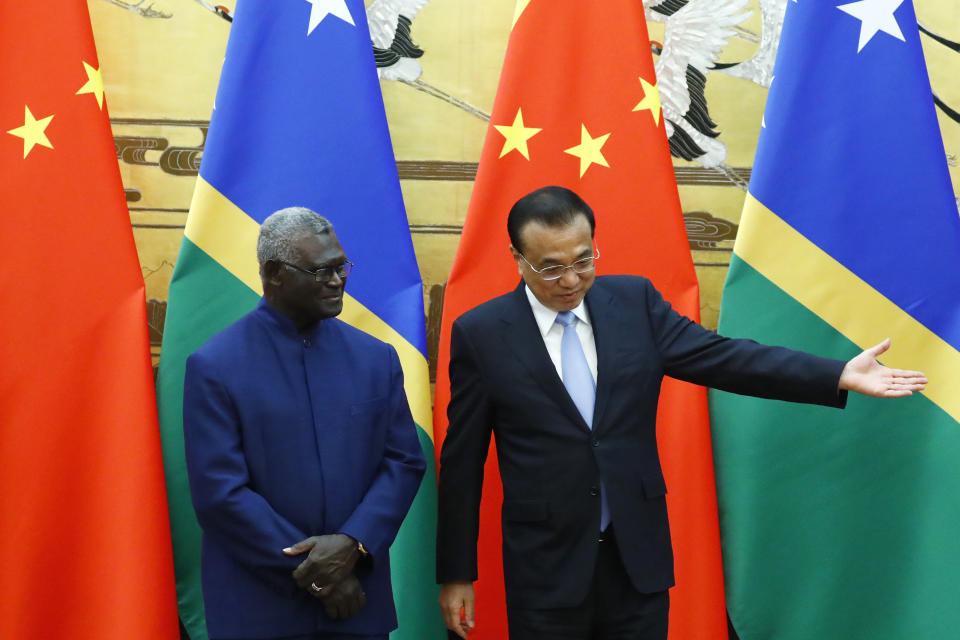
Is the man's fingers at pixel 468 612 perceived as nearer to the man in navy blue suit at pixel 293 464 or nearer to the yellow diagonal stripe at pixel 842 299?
the man in navy blue suit at pixel 293 464

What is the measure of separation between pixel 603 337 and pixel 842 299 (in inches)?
33.7

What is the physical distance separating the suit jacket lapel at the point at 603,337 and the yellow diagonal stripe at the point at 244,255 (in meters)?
0.68

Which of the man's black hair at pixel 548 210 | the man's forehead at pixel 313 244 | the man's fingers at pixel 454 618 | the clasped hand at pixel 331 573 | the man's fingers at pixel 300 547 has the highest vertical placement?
the man's black hair at pixel 548 210

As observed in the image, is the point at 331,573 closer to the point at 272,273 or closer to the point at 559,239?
the point at 272,273

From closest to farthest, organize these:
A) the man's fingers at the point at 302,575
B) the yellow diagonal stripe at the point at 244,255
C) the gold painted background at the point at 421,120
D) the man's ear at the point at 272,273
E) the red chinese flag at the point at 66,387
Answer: the man's fingers at the point at 302,575 → the man's ear at the point at 272,273 → the red chinese flag at the point at 66,387 → the yellow diagonal stripe at the point at 244,255 → the gold painted background at the point at 421,120

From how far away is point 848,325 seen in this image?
2.38 m

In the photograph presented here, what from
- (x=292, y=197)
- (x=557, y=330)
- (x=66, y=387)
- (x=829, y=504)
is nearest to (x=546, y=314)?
(x=557, y=330)

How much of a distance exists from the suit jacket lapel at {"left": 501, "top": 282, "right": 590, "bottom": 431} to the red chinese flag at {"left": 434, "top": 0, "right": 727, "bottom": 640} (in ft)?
1.81

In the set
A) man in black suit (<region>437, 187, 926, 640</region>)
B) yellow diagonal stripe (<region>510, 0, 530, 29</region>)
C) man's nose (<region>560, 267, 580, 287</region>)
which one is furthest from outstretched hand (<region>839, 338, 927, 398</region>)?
yellow diagonal stripe (<region>510, 0, 530, 29</region>)

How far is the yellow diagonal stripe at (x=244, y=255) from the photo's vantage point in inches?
95.2

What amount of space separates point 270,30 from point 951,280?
1.87 metres

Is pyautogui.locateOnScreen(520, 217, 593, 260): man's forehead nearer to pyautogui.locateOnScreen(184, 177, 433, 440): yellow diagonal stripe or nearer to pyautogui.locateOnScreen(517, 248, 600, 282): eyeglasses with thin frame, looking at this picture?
pyautogui.locateOnScreen(517, 248, 600, 282): eyeglasses with thin frame

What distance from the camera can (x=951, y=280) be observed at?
7.61 feet

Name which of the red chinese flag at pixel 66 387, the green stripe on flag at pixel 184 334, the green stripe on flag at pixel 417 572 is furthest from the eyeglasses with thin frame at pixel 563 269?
the red chinese flag at pixel 66 387
